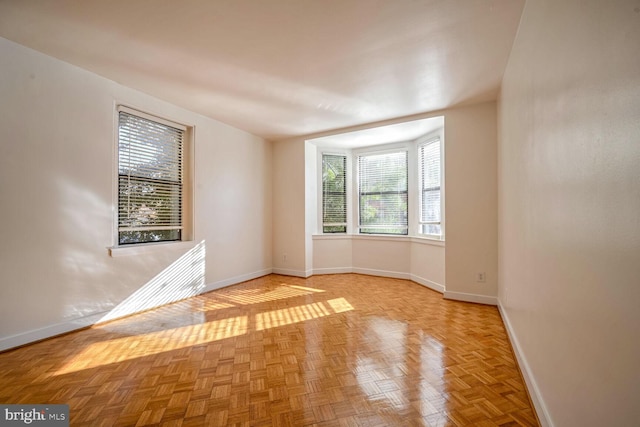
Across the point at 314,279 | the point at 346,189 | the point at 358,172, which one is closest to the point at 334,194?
→ the point at 346,189

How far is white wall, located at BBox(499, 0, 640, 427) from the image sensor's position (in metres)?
0.80

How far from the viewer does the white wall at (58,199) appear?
2496mm

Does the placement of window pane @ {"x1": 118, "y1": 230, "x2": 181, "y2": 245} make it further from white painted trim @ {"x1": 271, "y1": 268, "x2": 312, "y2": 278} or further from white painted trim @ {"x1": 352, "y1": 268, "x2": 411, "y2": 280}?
white painted trim @ {"x1": 352, "y1": 268, "x2": 411, "y2": 280}

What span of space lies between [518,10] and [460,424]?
2782 millimetres

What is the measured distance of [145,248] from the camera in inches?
140

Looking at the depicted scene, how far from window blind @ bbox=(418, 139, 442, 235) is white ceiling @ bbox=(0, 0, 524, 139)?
1.17 m

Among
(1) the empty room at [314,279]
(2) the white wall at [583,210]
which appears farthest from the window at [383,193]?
(2) the white wall at [583,210]

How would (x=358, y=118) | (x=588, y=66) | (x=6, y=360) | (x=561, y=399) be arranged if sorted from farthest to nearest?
(x=358, y=118) < (x=6, y=360) < (x=561, y=399) < (x=588, y=66)

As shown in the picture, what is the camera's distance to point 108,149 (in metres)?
3.20

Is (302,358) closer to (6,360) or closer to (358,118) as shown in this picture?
(6,360)

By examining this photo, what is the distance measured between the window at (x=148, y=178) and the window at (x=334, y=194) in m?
2.76

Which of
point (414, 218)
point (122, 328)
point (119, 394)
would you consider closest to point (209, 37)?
point (119, 394)

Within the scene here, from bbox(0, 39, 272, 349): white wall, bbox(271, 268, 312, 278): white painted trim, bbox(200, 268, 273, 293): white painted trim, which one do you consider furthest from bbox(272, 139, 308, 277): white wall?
bbox(0, 39, 272, 349): white wall

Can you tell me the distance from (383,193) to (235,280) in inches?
126
